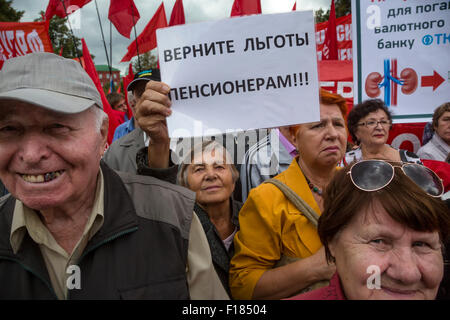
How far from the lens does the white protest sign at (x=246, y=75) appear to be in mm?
1713

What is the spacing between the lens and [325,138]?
2.22m

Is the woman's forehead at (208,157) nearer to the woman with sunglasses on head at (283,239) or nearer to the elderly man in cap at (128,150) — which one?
the elderly man in cap at (128,150)

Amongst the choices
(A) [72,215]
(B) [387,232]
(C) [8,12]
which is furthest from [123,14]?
(C) [8,12]

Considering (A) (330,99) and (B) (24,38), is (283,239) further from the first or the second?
(B) (24,38)

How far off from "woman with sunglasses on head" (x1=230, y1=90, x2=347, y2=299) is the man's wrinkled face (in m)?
0.97

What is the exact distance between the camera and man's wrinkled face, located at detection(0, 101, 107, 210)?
4.24 feet

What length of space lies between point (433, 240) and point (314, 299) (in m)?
0.52

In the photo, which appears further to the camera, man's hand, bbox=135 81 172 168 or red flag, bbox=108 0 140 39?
red flag, bbox=108 0 140 39

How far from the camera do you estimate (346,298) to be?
1.40 metres

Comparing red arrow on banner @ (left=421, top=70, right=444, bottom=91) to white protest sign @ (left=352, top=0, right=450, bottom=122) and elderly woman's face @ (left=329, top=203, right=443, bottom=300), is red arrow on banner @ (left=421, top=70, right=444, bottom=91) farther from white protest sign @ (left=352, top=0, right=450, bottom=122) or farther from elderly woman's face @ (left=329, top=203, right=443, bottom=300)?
elderly woman's face @ (left=329, top=203, right=443, bottom=300)

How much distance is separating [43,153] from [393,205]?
1.31m

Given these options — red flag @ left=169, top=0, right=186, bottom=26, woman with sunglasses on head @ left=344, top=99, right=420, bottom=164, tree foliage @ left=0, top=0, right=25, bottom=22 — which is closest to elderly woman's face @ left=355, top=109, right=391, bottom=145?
woman with sunglasses on head @ left=344, top=99, right=420, bottom=164
